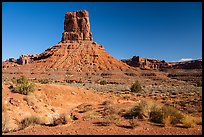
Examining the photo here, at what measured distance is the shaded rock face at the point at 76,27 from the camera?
95125mm

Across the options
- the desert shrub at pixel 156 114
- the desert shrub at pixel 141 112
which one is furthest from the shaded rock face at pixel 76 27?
the desert shrub at pixel 156 114

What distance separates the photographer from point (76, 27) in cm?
9731

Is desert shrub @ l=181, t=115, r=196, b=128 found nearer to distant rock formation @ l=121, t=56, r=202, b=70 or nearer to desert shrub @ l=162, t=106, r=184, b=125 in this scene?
desert shrub @ l=162, t=106, r=184, b=125

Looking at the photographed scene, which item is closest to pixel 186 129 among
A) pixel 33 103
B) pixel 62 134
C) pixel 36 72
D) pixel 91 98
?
pixel 62 134

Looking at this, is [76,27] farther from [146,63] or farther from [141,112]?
[141,112]

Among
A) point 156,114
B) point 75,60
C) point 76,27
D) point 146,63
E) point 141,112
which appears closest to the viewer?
point 156,114

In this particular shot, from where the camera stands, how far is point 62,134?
841 cm

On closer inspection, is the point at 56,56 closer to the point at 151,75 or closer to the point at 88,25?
the point at 88,25

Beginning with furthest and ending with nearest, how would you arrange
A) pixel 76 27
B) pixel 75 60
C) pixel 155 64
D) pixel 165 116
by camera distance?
pixel 155 64 < pixel 76 27 < pixel 75 60 < pixel 165 116

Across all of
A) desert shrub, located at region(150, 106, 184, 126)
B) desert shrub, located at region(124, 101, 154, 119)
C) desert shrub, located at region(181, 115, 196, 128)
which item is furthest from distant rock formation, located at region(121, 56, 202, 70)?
desert shrub, located at region(181, 115, 196, 128)

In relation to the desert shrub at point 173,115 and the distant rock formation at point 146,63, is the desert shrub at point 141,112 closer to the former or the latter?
the desert shrub at point 173,115

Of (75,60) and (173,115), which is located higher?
(75,60)

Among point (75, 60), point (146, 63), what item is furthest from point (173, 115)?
point (146, 63)

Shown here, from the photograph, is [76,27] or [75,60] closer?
[75,60]
